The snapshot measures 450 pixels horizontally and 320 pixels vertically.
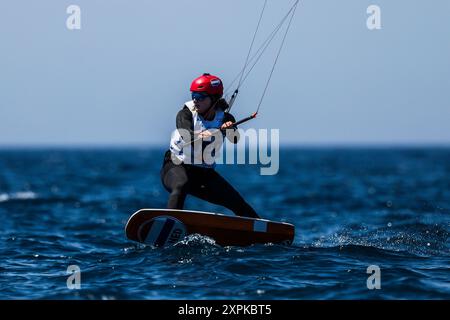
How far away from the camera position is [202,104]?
11422 millimetres

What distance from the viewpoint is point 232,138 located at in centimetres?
1148

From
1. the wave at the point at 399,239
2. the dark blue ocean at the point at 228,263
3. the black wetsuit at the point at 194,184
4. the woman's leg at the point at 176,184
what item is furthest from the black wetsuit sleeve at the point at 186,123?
the wave at the point at 399,239

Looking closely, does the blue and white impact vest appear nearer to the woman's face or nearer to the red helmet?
the woman's face

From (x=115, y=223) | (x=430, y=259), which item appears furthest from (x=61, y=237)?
(x=430, y=259)

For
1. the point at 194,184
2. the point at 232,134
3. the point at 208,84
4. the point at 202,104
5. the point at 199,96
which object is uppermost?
the point at 208,84

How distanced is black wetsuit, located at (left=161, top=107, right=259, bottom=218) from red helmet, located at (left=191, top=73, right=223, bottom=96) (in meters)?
0.37

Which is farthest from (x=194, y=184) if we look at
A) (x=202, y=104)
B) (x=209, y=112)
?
(x=202, y=104)

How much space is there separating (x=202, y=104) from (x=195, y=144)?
1.98 ft

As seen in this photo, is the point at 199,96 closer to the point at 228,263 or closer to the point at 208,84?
the point at 208,84

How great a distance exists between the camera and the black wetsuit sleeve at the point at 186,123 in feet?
37.0

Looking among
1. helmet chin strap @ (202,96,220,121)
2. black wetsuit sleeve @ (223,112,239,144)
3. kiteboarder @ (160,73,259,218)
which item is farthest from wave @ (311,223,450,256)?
helmet chin strap @ (202,96,220,121)

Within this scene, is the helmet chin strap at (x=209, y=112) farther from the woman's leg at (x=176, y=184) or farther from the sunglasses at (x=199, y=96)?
the woman's leg at (x=176, y=184)
